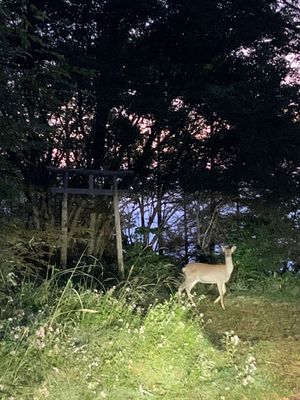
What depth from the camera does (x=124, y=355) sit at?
4.97 m

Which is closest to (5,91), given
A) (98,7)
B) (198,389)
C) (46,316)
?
(46,316)

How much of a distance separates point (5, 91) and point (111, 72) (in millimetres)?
3820

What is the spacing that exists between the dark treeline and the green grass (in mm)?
3097

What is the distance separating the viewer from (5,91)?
5.53 m

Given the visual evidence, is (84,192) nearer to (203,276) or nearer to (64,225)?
(64,225)

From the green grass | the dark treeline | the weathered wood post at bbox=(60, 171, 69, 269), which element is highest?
the dark treeline

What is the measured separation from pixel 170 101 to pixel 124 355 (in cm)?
580

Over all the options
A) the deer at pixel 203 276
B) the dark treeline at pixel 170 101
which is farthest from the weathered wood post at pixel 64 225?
the deer at pixel 203 276

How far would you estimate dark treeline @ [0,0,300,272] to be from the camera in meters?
9.26

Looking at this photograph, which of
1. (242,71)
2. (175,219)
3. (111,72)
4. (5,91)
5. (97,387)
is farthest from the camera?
(175,219)

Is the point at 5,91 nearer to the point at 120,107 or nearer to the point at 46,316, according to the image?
the point at 46,316

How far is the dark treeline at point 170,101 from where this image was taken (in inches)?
364

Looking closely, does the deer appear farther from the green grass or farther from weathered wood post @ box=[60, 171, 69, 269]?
weathered wood post @ box=[60, 171, 69, 269]

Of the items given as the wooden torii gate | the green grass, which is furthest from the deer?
the green grass
